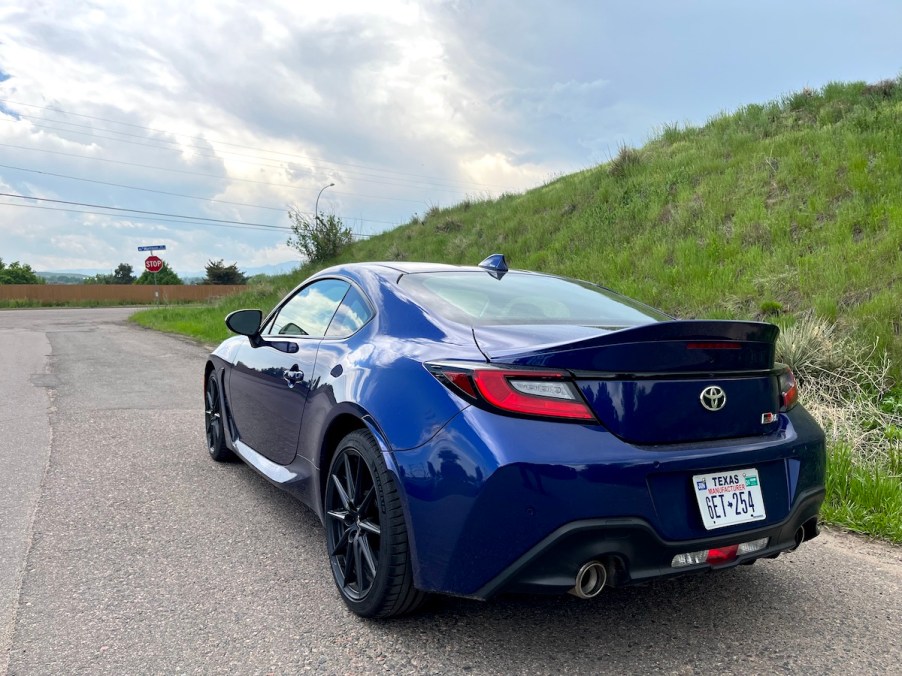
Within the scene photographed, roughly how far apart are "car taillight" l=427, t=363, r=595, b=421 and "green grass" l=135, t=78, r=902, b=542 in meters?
2.57

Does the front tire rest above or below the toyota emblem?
below

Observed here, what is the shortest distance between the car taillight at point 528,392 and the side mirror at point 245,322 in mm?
2263

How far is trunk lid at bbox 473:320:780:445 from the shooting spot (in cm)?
228

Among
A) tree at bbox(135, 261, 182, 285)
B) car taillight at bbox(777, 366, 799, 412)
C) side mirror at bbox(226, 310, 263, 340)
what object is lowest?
car taillight at bbox(777, 366, 799, 412)

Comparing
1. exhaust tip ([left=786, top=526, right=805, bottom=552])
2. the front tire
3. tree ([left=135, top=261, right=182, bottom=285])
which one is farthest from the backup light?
tree ([left=135, top=261, right=182, bottom=285])

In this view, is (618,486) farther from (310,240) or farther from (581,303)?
(310,240)

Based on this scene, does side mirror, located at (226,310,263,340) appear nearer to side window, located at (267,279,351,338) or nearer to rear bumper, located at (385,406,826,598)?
side window, located at (267,279,351,338)

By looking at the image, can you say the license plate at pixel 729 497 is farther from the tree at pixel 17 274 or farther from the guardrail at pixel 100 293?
the tree at pixel 17 274

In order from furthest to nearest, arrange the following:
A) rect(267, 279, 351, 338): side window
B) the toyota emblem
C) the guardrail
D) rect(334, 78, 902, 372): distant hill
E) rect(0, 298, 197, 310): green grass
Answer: the guardrail < rect(0, 298, 197, 310): green grass < rect(334, 78, 902, 372): distant hill < rect(267, 279, 351, 338): side window < the toyota emblem

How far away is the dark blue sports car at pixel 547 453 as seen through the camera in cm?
217

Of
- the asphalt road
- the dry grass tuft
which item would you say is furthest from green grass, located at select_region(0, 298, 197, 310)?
the asphalt road

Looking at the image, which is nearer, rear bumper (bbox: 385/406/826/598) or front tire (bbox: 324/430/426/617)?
rear bumper (bbox: 385/406/826/598)

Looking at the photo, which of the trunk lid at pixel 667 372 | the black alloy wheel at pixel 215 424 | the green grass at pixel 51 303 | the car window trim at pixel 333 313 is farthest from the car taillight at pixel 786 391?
the green grass at pixel 51 303

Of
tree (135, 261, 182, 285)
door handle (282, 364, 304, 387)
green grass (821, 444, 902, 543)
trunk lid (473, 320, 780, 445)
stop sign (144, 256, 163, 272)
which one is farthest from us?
tree (135, 261, 182, 285)
